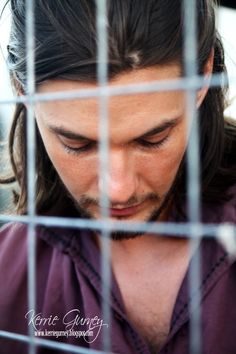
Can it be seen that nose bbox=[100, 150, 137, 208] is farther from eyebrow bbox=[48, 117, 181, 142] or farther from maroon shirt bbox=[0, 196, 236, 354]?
maroon shirt bbox=[0, 196, 236, 354]

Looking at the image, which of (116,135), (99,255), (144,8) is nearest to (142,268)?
(99,255)

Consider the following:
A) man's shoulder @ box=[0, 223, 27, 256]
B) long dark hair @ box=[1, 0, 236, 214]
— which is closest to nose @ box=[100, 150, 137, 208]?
long dark hair @ box=[1, 0, 236, 214]

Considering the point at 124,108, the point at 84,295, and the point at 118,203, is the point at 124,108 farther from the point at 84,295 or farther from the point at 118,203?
the point at 84,295

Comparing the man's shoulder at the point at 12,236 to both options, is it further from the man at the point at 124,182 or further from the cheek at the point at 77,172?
the cheek at the point at 77,172

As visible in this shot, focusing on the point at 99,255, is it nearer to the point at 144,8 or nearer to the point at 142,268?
the point at 142,268

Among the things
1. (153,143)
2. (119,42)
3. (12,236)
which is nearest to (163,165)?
(153,143)

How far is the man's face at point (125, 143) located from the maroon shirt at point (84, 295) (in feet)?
0.31

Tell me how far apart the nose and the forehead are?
0.12 ft

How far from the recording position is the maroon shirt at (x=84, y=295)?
712mm

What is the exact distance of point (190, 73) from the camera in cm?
39

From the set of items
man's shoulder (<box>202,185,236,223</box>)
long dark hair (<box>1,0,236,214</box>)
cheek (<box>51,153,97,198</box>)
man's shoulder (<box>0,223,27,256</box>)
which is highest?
long dark hair (<box>1,0,236,214</box>)

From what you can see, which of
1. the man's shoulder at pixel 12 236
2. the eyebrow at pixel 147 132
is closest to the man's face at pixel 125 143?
the eyebrow at pixel 147 132

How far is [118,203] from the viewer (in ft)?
2.18

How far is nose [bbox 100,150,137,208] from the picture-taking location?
61 centimetres
